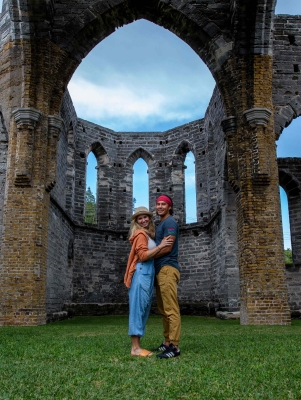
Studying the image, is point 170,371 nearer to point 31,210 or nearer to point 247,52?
point 31,210

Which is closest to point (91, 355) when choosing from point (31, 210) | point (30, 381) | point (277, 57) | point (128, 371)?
point (128, 371)

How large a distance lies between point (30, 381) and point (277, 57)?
1189 centimetres

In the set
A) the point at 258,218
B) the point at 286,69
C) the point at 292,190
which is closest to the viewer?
the point at 258,218

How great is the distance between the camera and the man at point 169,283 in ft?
14.0

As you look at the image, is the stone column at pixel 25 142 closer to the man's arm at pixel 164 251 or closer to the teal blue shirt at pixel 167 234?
the teal blue shirt at pixel 167 234

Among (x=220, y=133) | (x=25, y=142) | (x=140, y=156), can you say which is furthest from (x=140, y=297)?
(x=140, y=156)

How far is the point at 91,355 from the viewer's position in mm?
4406

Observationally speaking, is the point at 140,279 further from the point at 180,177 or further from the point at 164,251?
the point at 180,177

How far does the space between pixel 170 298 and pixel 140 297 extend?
32 centimetres

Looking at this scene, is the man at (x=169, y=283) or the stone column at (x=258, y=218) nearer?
the man at (x=169, y=283)

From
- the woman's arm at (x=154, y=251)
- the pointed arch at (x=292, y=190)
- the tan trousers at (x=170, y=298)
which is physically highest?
the pointed arch at (x=292, y=190)

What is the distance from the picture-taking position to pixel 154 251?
13.9 feet

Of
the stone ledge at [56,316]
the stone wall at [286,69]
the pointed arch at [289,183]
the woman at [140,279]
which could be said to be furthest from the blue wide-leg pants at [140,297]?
the pointed arch at [289,183]

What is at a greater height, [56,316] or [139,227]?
[139,227]
